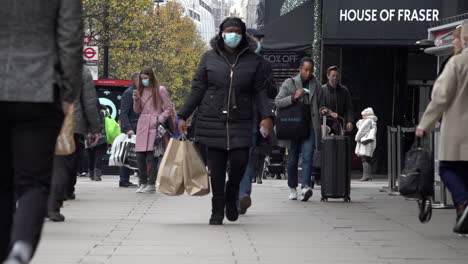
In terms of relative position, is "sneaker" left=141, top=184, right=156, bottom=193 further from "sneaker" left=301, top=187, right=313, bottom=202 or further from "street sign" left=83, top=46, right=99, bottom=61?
"street sign" left=83, top=46, right=99, bottom=61

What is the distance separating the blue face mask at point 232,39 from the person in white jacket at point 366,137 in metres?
14.1

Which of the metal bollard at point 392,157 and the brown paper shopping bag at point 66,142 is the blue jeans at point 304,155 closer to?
the metal bollard at point 392,157

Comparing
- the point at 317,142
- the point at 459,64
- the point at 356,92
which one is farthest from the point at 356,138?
the point at 459,64

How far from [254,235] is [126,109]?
7793 mm

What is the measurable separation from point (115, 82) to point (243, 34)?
20404 millimetres

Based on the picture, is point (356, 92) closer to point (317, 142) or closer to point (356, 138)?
point (356, 138)

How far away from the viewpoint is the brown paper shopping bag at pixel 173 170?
1062 centimetres

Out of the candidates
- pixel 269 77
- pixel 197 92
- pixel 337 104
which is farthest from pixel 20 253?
pixel 337 104

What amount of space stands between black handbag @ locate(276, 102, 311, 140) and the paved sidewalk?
841mm

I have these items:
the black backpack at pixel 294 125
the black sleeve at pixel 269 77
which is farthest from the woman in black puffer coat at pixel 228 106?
the black backpack at pixel 294 125

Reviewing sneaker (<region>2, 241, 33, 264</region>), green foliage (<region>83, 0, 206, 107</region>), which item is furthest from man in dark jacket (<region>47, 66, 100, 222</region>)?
green foliage (<region>83, 0, 206, 107</region>)

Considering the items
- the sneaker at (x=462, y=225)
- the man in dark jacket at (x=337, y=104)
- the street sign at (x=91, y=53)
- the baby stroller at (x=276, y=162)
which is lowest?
the baby stroller at (x=276, y=162)

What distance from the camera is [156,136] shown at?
1620 cm

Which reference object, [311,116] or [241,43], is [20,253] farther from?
[311,116]
